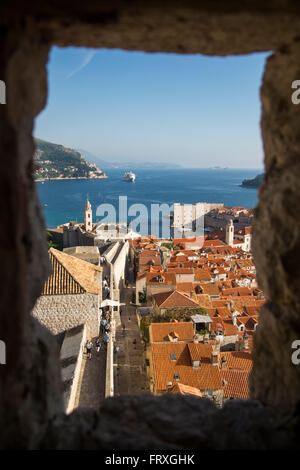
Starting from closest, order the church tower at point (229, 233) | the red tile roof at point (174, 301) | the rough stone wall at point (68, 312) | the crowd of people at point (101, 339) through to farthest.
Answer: the crowd of people at point (101, 339), the rough stone wall at point (68, 312), the red tile roof at point (174, 301), the church tower at point (229, 233)

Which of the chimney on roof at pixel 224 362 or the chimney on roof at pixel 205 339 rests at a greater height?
the chimney on roof at pixel 205 339

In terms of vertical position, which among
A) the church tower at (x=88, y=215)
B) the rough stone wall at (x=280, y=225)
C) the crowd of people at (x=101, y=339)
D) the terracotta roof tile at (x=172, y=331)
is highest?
the church tower at (x=88, y=215)

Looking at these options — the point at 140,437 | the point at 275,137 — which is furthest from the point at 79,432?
the point at 275,137

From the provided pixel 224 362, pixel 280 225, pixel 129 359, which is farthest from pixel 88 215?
pixel 280 225

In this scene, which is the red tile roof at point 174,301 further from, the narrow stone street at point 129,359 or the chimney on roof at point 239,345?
the chimney on roof at point 239,345

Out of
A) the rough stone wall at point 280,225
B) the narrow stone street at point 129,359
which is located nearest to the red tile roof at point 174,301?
the narrow stone street at point 129,359

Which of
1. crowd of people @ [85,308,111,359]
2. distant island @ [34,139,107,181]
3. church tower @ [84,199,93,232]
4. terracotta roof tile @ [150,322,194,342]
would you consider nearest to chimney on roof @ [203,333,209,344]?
terracotta roof tile @ [150,322,194,342]

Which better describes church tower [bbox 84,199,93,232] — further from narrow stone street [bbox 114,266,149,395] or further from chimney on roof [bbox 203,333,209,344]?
chimney on roof [bbox 203,333,209,344]
